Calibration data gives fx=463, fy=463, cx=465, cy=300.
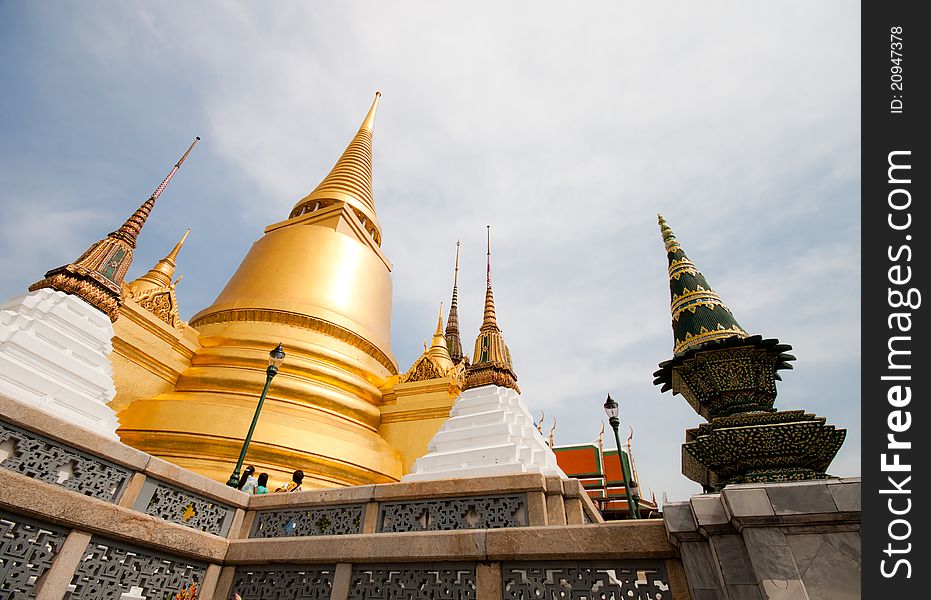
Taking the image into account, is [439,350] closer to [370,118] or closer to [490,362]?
[490,362]

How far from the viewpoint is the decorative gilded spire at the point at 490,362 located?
972 cm

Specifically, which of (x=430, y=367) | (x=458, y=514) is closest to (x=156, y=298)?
(x=430, y=367)

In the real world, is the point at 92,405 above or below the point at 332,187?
below

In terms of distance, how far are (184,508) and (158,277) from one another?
1188cm

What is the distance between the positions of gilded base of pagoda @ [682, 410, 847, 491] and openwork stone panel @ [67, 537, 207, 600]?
4.67 meters

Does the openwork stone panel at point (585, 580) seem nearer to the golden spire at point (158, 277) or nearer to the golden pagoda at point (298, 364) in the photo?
the golden pagoda at point (298, 364)

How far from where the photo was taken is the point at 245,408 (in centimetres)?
996

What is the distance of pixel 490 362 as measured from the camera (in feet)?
32.7

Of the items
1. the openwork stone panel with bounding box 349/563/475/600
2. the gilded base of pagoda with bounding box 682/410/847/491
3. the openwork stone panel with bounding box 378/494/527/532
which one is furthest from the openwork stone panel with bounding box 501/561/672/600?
the openwork stone panel with bounding box 378/494/527/532

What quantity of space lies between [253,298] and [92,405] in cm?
744

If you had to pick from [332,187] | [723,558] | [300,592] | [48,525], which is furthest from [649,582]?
[332,187]

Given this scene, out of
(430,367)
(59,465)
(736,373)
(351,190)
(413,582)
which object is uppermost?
(351,190)
